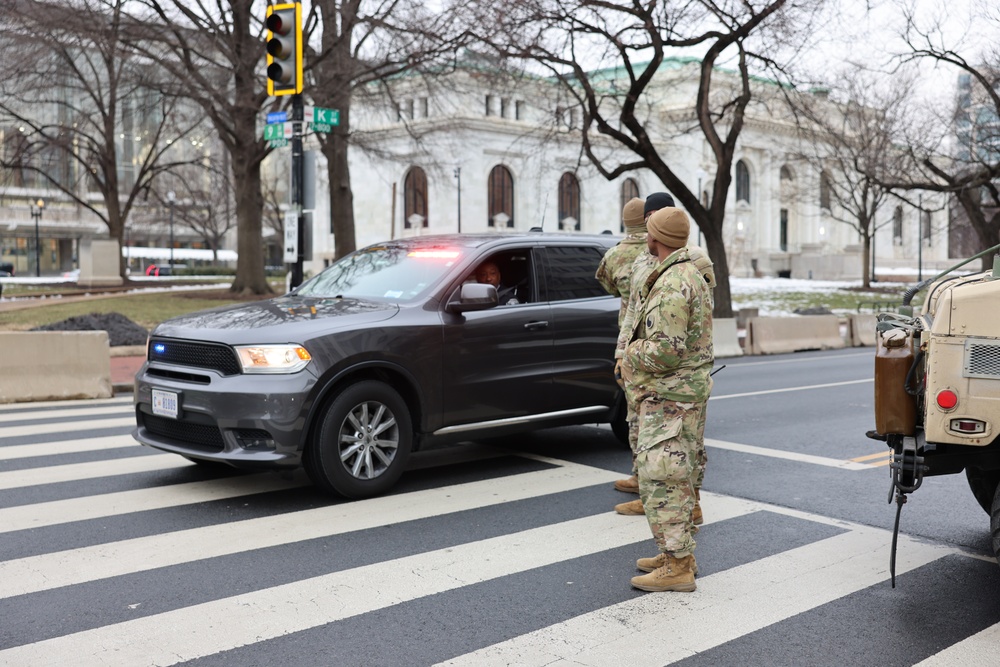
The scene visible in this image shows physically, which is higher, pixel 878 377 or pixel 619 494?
pixel 878 377

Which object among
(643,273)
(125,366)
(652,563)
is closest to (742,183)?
(125,366)

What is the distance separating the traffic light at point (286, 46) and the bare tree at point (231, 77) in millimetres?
11705

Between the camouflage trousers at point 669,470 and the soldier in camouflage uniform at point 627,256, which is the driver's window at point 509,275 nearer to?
the soldier in camouflage uniform at point 627,256

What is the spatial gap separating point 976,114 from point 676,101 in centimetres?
4296

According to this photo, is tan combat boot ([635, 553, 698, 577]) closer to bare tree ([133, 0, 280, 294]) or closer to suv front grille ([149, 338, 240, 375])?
suv front grille ([149, 338, 240, 375])

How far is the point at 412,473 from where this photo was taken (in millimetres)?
7664

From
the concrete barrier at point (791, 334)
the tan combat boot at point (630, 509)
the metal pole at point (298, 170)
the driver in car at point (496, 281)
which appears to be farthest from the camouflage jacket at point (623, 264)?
the concrete barrier at point (791, 334)

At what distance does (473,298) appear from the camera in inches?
280

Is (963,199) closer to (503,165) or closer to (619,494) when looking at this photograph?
(619,494)

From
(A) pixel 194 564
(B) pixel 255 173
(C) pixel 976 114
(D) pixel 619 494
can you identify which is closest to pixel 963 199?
(C) pixel 976 114

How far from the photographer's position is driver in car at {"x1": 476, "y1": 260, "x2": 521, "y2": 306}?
7.76m

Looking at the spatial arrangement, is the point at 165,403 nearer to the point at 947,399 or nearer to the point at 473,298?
the point at 473,298

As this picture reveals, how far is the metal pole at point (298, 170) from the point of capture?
1350 cm

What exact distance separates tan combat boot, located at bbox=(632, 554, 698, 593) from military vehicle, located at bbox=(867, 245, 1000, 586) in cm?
103
